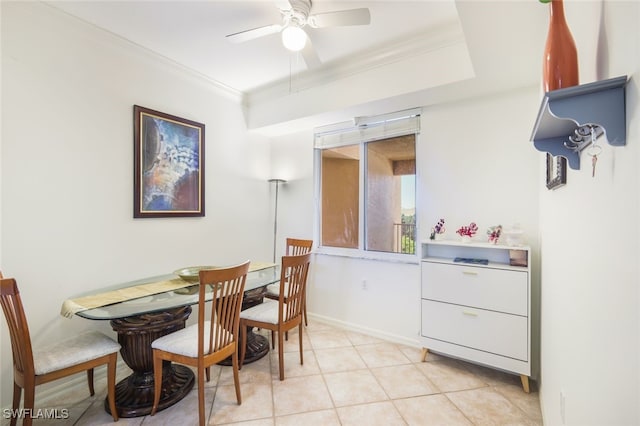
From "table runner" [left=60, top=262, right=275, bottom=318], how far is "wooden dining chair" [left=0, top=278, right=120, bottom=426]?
218 mm

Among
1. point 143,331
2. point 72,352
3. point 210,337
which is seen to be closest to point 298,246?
point 210,337

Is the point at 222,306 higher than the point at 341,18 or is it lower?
lower

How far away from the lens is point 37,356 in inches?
66.6

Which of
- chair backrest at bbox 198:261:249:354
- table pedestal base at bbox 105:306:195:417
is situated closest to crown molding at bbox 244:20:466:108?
chair backrest at bbox 198:261:249:354

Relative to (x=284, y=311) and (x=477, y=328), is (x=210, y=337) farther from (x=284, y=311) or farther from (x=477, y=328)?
(x=477, y=328)

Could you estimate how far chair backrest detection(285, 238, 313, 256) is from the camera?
338 cm

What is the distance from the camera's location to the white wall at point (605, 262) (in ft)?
1.96

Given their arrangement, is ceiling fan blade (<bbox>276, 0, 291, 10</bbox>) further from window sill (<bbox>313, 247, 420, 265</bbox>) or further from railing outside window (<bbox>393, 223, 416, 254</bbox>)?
window sill (<bbox>313, 247, 420, 265</bbox>)

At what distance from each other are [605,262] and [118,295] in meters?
2.67

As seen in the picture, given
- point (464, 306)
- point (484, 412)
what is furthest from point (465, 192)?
point (484, 412)

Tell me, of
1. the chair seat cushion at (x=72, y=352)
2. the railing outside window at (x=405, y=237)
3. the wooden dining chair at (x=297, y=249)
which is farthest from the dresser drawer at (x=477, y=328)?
the chair seat cushion at (x=72, y=352)

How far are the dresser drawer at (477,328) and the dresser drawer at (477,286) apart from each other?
6cm

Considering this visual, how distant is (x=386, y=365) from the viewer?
256 centimetres

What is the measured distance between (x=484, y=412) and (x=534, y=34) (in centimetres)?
242
